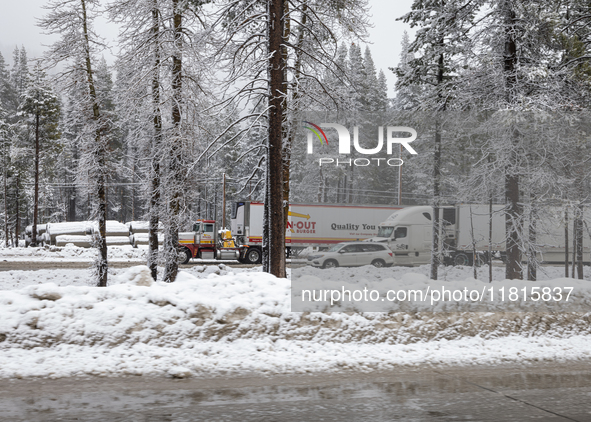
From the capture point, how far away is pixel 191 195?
52.4 ft

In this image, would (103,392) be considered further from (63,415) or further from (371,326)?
(371,326)

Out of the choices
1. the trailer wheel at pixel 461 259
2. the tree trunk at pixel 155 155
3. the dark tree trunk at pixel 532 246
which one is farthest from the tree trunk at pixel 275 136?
the trailer wheel at pixel 461 259

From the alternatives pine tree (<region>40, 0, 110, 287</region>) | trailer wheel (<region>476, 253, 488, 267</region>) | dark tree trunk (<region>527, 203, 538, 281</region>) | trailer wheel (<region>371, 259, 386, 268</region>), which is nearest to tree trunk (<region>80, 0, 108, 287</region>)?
pine tree (<region>40, 0, 110, 287</region>)

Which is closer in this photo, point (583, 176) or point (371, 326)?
point (371, 326)

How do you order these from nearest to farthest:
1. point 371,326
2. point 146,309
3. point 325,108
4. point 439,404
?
1. point 439,404
2. point 146,309
3. point 371,326
4. point 325,108

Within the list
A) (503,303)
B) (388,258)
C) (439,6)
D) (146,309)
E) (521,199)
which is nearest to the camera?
(146,309)

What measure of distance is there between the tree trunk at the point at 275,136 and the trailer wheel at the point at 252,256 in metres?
18.8

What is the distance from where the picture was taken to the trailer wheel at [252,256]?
30375 mm

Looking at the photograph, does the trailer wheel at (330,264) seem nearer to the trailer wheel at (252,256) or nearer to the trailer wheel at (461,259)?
the trailer wheel at (461,259)

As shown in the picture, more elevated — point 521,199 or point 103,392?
point 521,199

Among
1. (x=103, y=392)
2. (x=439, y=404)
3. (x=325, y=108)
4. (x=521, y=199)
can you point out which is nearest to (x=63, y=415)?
(x=103, y=392)

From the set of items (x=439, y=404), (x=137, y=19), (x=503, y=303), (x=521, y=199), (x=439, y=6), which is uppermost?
(x=439, y=6)

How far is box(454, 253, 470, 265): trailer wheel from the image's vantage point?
1639 centimetres

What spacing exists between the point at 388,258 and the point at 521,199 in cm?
392
